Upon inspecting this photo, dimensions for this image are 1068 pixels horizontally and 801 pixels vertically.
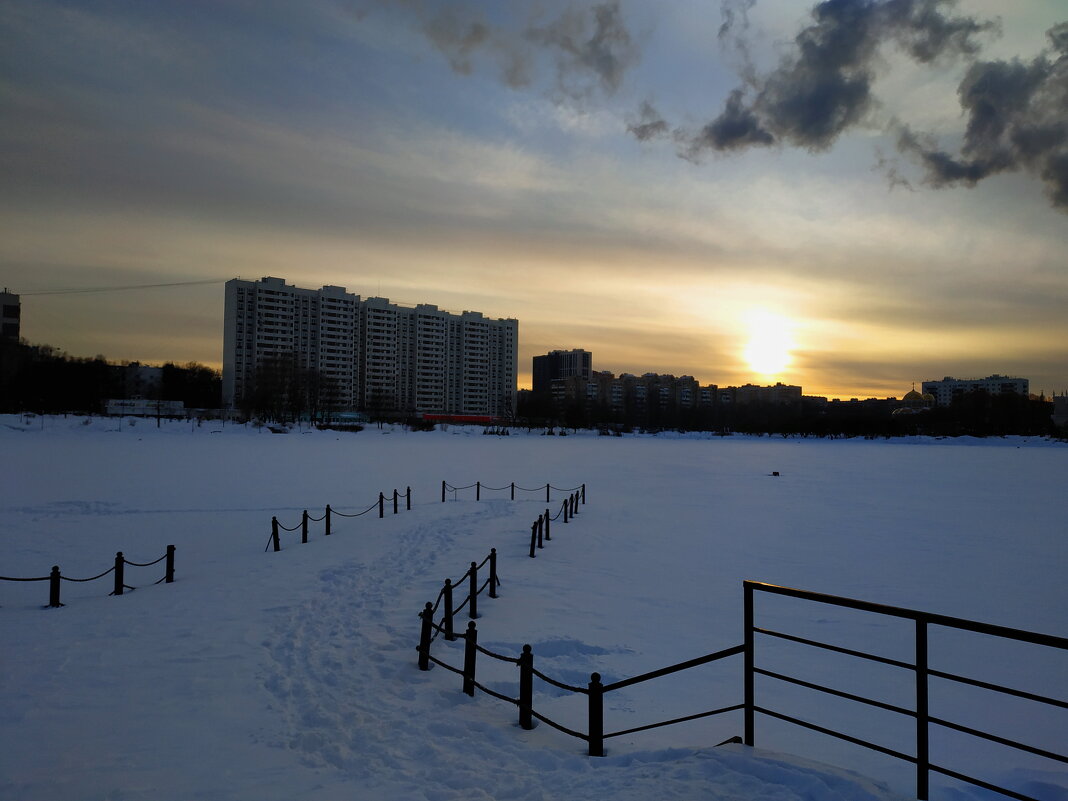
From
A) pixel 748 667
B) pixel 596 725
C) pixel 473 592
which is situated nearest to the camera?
pixel 748 667

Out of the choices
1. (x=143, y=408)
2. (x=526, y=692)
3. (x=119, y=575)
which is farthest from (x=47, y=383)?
(x=526, y=692)

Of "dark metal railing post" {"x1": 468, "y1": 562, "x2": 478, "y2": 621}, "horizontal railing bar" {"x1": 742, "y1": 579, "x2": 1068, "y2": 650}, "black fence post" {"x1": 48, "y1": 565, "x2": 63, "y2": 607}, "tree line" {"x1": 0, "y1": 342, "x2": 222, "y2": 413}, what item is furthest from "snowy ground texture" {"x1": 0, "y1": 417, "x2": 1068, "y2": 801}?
"tree line" {"x1": 0, "y1": 342, "x2": 222, "y2": 413}

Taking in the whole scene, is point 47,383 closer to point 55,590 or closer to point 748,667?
point 55,590

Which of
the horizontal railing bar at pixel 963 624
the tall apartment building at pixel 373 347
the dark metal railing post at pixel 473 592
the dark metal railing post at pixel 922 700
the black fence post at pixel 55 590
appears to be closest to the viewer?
the horizontal railing bar at pixel 963 624

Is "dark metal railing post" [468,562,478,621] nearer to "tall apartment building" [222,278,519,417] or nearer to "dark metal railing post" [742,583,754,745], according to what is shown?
"dark metal railing post" [742,583,754,745]

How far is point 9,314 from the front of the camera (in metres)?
109

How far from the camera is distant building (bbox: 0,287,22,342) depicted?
108 metres

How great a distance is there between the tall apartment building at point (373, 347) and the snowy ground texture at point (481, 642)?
106548mm

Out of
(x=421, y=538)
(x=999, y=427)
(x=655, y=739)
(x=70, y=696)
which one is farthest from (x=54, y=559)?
(x=999, y=427)

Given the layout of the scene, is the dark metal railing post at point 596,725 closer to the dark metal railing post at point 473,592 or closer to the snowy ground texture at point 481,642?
the snowy ground texture at point 481,642

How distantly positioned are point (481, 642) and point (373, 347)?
6566 inches

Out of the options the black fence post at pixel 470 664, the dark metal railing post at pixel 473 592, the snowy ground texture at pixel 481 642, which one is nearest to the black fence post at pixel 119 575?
the snowy ground texture at pixel 481 642

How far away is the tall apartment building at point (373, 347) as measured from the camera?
496ft

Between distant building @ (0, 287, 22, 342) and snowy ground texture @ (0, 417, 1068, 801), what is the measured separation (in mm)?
104880
